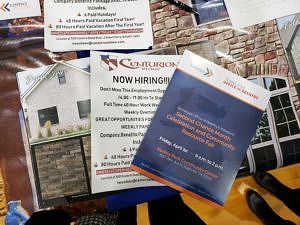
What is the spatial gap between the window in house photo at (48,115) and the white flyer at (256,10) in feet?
1.29

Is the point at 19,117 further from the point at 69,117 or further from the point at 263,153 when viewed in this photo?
the point at 263,153

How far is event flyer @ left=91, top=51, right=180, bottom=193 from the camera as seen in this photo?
60cm

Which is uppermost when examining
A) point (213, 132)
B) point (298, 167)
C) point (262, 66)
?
point (262, 66)

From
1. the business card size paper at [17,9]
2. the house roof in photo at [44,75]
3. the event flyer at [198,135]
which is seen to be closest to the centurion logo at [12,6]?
the business card size paper at [17,9]

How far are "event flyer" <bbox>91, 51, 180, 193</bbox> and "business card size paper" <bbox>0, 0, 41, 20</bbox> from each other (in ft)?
0.47

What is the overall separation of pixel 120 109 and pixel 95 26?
0.56 feet

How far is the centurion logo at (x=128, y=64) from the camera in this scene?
61cm

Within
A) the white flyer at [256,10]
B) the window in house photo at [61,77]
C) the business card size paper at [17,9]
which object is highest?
the business card size paper at [17,9]

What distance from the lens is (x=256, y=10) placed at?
655mm

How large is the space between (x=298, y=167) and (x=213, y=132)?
225 mm

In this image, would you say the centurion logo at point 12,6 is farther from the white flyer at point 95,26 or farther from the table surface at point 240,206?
Result: the table surface at point 240,206

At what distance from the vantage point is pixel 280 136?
0.63 meters

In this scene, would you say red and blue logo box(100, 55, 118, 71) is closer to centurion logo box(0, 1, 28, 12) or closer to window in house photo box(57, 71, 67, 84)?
window in house photo box(57, 71, 67, 84)

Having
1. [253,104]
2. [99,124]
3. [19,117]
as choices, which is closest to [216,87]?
[253,104]
